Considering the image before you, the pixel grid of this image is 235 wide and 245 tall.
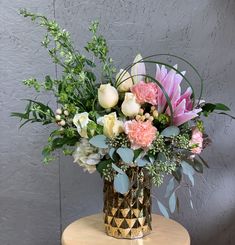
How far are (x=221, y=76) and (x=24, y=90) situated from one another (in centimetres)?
73

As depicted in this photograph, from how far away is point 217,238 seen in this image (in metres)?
1.69

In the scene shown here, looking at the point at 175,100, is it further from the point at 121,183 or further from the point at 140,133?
the point at 121,183

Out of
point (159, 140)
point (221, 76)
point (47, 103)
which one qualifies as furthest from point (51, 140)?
point (221, 76)

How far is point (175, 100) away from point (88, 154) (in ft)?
0.90

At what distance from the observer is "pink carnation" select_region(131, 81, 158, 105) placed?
117cm

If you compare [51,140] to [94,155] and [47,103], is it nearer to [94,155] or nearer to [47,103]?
[94,155]

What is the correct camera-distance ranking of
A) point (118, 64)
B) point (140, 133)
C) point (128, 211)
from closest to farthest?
1. point (140, 133)
2. point (128, 211)
3. point (118, 64)

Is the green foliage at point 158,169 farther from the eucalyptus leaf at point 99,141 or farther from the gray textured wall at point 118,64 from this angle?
the gray textured wall at point 118,64

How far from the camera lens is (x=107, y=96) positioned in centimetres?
118

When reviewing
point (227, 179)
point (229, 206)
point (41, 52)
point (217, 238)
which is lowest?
point (217, 238)

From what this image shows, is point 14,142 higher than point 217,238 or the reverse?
higher

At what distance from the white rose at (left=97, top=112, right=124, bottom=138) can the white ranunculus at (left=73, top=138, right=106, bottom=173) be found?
59 millimetres

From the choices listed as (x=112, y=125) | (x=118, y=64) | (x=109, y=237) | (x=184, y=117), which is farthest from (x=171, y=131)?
(x=118, y=64)

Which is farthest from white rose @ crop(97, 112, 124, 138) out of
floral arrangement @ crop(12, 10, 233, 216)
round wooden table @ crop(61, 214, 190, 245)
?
round wooden table @ crop(61, 214, 190, 245)
